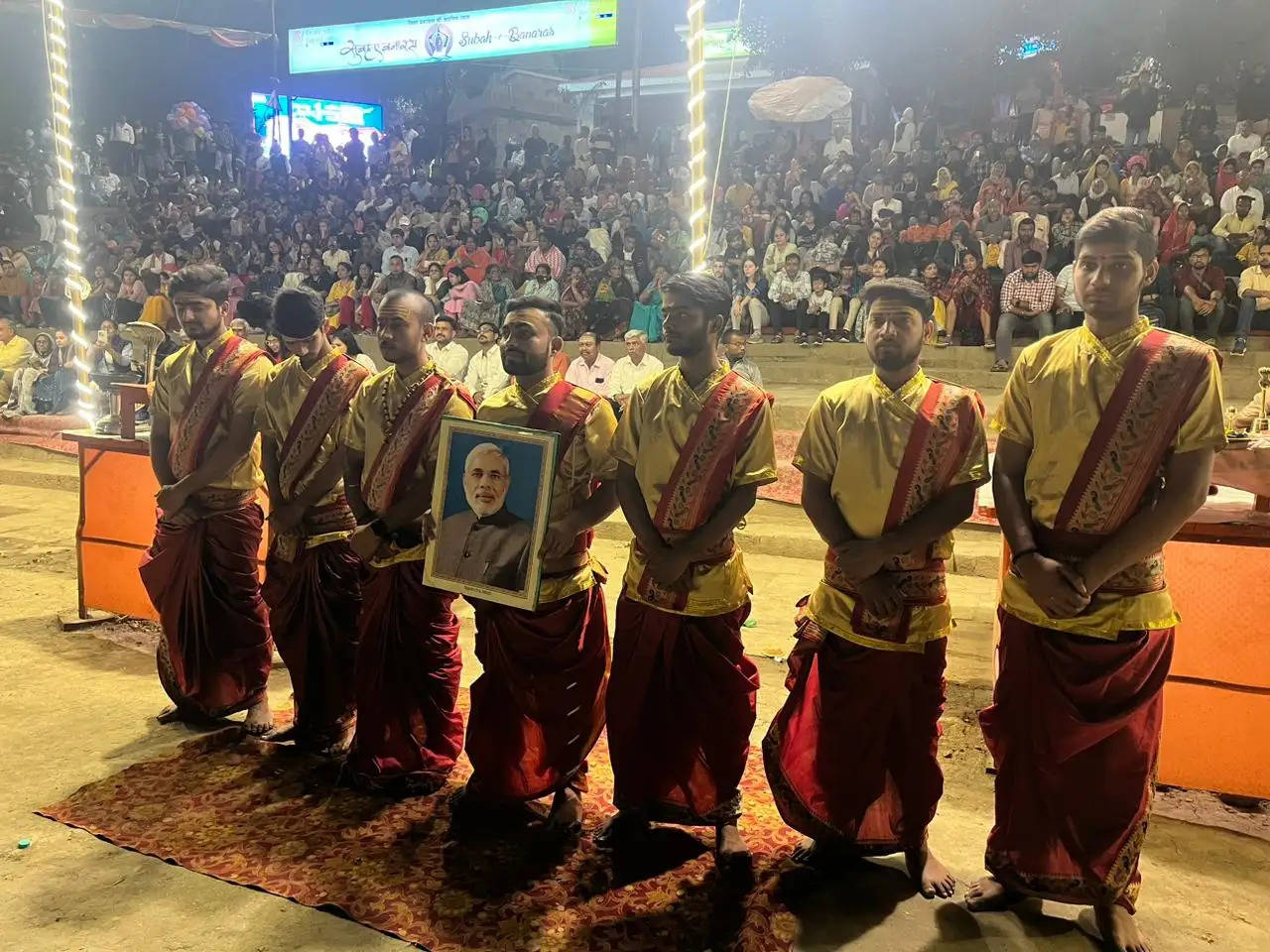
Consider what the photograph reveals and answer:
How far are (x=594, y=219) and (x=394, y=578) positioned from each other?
1216 cm

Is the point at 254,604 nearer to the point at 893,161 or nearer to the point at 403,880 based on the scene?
the point at 403,880

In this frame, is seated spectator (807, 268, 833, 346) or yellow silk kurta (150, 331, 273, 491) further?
seated spectator (807, 268, 833, 346)

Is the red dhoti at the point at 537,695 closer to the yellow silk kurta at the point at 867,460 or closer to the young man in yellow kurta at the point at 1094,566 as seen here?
the yellow silk kurta at the point at 867,460

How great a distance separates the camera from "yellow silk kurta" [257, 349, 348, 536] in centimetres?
389

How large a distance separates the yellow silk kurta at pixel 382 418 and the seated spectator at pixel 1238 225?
960cm

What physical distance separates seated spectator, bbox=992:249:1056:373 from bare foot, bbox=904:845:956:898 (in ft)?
25.6

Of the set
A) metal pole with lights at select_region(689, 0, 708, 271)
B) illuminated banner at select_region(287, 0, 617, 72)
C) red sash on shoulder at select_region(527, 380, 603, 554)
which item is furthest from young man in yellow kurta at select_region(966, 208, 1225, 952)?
illuminated banner at select_region(287, 0, 617, 72)

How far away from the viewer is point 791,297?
11.9m

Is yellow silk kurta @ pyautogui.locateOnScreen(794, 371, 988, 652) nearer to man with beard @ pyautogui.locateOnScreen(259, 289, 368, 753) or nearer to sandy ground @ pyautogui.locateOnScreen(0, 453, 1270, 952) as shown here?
sandy ground @ pyautogui.locateOnScreen(0, 453, 1270, 952)

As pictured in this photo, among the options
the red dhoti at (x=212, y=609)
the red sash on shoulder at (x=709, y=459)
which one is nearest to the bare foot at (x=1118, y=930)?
the red sash on shoulder at (x=709, y=459)

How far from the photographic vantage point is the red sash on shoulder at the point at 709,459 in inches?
119

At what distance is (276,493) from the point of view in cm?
396

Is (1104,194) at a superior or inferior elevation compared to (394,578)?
superior

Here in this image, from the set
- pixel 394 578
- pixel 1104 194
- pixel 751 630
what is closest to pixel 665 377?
pixel 394 578
